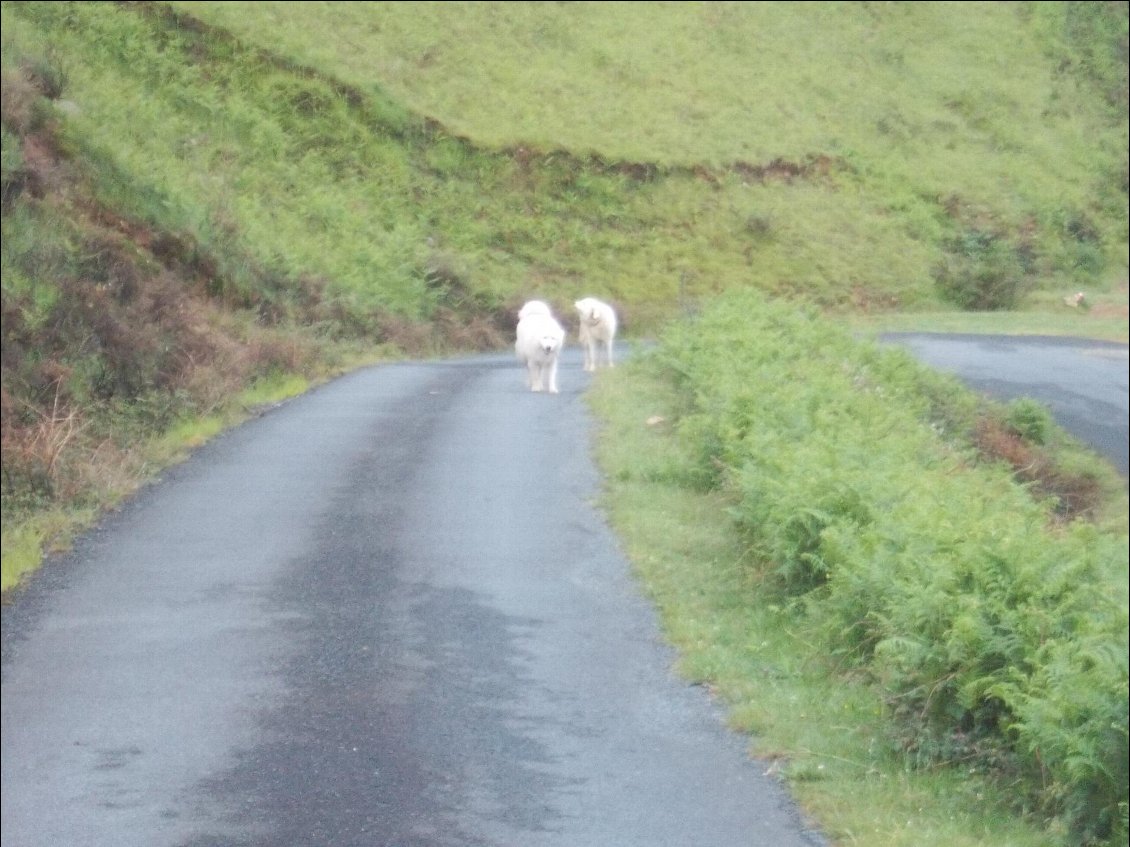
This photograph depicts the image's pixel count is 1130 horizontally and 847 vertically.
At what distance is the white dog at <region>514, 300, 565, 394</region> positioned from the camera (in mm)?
20703

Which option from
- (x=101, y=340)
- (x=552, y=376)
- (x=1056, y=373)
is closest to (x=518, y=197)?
(x=1056, y=373)

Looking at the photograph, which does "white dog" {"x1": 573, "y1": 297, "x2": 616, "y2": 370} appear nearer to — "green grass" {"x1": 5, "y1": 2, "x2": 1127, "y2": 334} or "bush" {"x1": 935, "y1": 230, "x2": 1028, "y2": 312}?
"green grass" {"x1": 5, "y1": 2, "x2": 1127, "y2": 334}

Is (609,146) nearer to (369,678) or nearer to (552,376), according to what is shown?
(552,376)

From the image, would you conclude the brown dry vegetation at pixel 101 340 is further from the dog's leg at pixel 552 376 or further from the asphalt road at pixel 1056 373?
the asphalt road at pixel 1056 373

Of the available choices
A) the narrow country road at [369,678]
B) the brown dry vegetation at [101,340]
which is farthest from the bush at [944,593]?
the brown dry vegetation at [101,340]

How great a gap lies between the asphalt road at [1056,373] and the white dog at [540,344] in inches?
339

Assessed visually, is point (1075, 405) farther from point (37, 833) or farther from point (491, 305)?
point (37, 833)

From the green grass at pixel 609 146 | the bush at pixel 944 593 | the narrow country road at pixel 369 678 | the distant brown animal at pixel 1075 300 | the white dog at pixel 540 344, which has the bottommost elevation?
the narrow country road at pixel 369 678

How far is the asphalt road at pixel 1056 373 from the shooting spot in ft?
80.4

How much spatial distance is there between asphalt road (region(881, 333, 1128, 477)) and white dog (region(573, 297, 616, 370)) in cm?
687

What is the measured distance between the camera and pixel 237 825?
6.94 meters

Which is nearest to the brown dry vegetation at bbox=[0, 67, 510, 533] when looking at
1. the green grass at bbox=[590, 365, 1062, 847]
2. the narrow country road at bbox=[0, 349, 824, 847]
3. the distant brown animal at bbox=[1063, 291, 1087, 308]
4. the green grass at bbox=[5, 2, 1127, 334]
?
the narrow country road at bbox=[0, 349, 824, 847]

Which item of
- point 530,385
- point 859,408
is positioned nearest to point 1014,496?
point 859,408

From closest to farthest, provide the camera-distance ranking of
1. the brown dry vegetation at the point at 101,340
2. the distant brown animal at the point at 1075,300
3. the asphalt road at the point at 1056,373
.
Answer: the brown dry vegetation at the point at 101,340 → the asphalt road at the point at 1056,373 → the distant brown animal at the point at 1075,300
